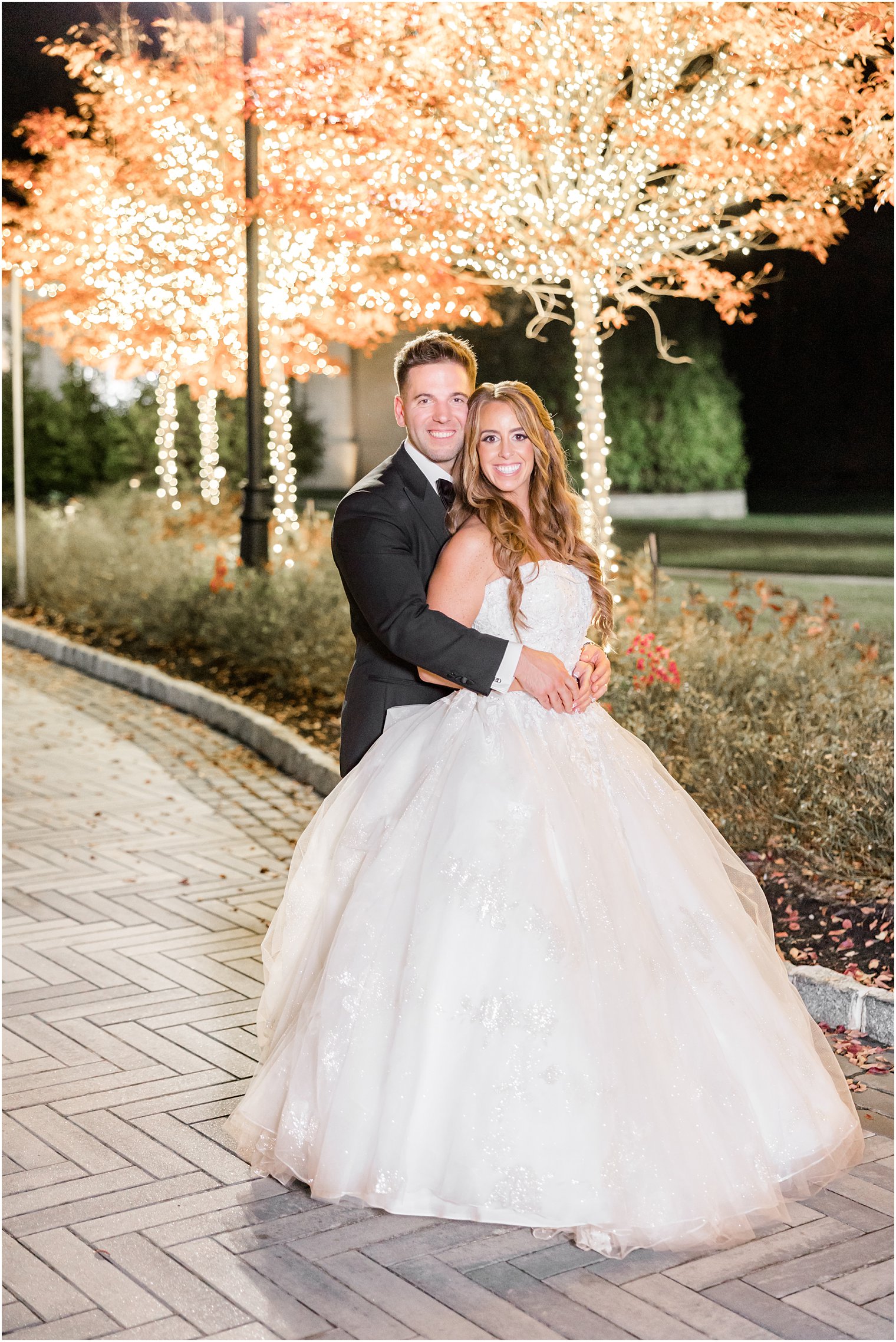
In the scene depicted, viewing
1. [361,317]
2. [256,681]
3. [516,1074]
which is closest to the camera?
[516,1074]

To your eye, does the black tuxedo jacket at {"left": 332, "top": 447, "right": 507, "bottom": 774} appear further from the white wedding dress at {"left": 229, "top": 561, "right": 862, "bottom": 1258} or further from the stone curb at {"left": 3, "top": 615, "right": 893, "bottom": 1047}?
the stone curb at {"left": 3, "top": 615, "right": 893, "bottom": 1047}

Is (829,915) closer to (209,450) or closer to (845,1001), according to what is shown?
(845,1001)

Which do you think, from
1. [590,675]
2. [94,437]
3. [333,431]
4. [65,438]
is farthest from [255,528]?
[333,431]

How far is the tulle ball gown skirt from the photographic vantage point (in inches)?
133

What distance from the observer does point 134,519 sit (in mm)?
17047

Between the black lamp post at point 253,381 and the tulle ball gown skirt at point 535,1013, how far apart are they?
8.09 m

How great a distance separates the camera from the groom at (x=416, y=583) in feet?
12.3

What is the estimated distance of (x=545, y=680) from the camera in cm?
378

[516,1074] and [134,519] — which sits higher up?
[134,519]

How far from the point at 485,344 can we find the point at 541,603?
2028 cm

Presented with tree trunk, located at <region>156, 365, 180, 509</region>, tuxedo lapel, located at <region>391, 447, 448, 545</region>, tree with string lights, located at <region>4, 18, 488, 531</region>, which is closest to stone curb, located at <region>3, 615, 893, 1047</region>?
tuxedo lapel, located at <region>391, 447, 448, 545</region>

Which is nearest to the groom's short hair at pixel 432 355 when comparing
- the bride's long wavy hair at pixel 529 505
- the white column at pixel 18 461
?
the bride's long wavy hair at pixel 529 505

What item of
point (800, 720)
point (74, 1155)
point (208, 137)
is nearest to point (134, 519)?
point (208, 137)

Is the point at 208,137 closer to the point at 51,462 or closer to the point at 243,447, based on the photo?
the point at 243,447
